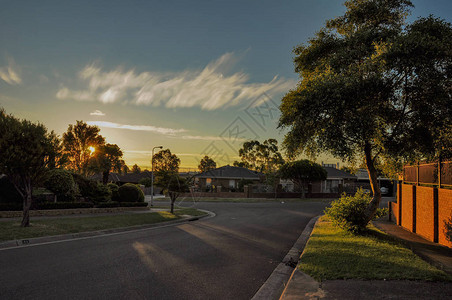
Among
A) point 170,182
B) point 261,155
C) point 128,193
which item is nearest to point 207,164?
point 261,155

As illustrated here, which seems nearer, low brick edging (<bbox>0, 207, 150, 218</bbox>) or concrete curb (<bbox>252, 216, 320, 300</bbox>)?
concrete curb (<bbox>252, 216, 320, 300</bbox>)

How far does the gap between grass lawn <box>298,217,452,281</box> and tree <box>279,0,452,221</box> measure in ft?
8.42

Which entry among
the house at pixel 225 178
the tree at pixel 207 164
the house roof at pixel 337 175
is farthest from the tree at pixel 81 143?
the tree at pixel 207 164

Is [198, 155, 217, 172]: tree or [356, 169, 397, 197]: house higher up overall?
[198, 155, 217, 172]: tree

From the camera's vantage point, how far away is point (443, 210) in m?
10.8

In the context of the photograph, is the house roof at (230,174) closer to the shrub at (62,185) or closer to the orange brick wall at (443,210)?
the shrub at (62,185)

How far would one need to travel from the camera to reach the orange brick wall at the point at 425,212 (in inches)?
463

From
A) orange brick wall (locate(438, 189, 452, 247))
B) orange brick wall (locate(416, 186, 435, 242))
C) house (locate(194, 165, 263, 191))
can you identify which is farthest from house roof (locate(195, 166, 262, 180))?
orange brick wall (locate(438, 189, 452, 247))

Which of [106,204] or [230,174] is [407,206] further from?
[230,174]

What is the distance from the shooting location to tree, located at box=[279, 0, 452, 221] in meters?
9.52

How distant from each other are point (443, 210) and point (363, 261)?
5.39 meters

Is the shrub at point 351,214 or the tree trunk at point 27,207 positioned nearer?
the shrub at point 351,214

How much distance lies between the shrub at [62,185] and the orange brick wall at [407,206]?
19.2 meters

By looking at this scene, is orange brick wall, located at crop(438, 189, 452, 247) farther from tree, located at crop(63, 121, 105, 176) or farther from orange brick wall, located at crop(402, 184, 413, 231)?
tree, located at crop(63, 121, 105, 176)
